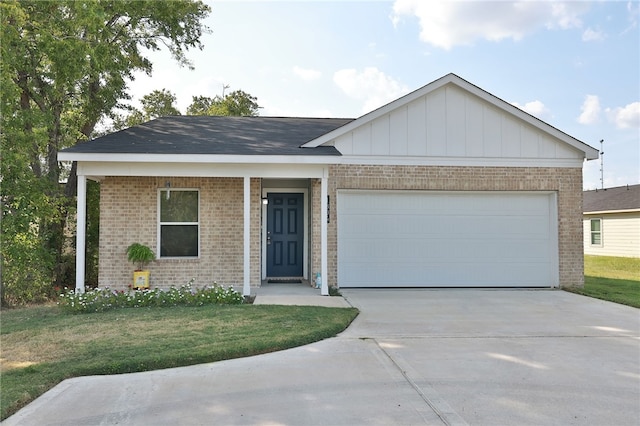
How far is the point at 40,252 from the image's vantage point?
1005cm

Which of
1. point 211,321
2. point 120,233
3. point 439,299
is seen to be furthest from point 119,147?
point 439,299

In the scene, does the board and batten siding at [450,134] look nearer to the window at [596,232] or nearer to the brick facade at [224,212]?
the brick facade at [224,212]

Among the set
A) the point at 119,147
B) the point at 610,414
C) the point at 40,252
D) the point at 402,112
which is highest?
the point at 402,112

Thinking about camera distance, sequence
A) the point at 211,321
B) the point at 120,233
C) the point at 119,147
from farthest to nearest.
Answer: the point at 120,233
the point at 119,147
the point at 211,321

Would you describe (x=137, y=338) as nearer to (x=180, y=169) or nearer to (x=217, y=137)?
(x=180, y=169)

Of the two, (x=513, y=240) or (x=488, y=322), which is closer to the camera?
(x=488, y=322)

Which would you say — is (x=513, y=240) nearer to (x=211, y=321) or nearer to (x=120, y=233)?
(x=211, y=321)

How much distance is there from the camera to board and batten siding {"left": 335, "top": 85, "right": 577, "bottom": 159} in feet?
35.6

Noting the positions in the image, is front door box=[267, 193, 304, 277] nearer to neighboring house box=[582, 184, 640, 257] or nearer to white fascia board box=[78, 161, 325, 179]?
white fascia board box=[78, 161, 325, 179]

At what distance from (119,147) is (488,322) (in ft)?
25.3

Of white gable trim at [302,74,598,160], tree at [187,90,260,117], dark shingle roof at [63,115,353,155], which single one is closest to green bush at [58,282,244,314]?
dark shingle roof at [63,115,353,155]

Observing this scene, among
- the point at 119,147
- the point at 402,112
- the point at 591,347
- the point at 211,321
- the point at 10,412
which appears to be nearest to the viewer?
the point at 10,412

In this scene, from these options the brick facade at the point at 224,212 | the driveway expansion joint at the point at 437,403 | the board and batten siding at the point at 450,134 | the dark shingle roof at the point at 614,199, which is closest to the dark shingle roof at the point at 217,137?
the brick facade at the point at 224,212

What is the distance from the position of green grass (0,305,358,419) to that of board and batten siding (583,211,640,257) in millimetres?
18268
